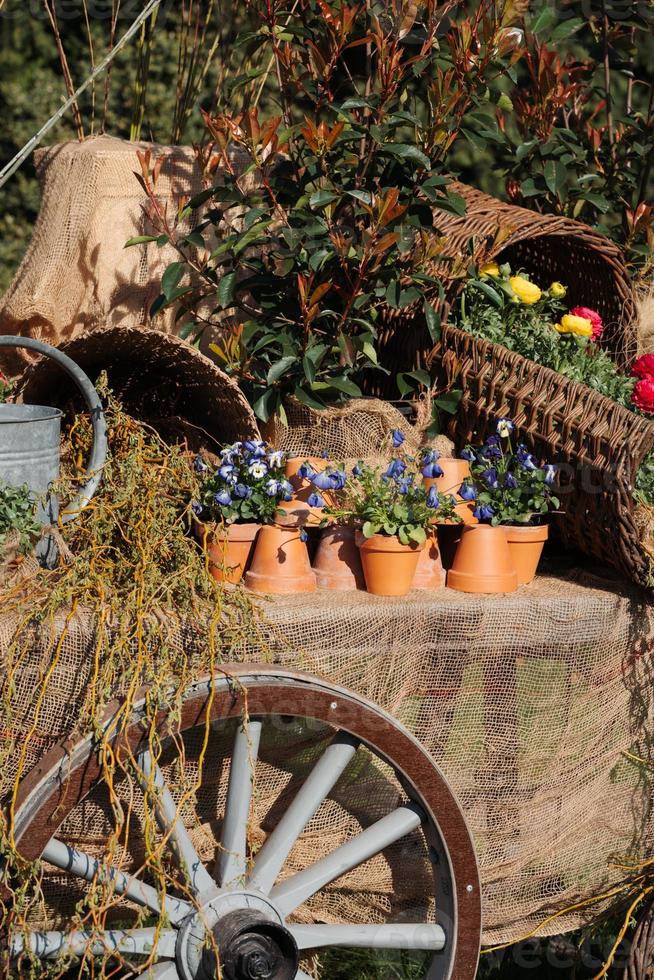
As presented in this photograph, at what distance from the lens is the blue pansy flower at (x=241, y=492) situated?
5.80 feet

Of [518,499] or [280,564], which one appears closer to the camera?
[280,564]

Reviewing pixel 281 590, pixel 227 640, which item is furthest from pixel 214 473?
pixel 227 640

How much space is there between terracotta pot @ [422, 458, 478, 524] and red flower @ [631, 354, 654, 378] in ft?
1.41

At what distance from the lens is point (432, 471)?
1.81 m

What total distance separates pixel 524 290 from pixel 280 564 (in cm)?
87

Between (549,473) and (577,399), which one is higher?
(577,399)

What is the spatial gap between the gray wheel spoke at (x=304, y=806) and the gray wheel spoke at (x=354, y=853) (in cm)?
4

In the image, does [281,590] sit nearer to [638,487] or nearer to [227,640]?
[227,640]

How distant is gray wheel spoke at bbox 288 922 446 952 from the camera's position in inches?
63.6

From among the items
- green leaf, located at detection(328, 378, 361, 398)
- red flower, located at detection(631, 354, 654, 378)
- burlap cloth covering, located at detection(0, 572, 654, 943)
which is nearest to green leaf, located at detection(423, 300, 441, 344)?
green leaf, located at detection(328, 378, 361, 398)

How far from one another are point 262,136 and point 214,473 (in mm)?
617

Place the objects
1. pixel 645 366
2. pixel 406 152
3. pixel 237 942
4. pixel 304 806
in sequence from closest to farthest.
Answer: pixel 237 942 < pixel 304 806 < pixel 406 152 < pixel 645 366

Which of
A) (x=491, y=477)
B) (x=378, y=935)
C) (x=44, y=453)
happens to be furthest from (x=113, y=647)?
(x=491, y=477)

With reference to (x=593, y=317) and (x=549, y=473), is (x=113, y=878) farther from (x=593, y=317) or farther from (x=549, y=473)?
(x=593, y=317)
